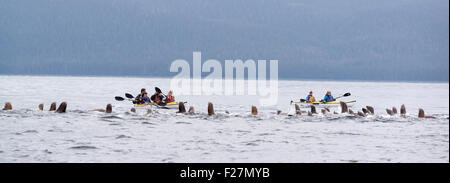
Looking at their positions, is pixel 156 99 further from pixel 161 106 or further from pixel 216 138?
pixel 216 138

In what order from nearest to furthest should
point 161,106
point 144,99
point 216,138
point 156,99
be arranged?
1. point 216,138
2. point 144,99
3. point 161,106
4. point 156,99

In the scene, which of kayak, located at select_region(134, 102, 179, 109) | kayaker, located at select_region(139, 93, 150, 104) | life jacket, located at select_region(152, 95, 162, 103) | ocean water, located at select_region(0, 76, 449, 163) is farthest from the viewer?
life jacket, located at select_region(152, 95, 162, 103)

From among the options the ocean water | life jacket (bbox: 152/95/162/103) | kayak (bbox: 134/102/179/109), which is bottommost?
the ocean water

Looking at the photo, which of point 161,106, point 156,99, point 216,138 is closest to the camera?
point 216,138

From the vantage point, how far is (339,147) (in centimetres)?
2200

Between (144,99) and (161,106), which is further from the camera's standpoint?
(161,106)

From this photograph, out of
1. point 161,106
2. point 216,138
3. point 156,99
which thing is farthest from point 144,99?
point 216,138

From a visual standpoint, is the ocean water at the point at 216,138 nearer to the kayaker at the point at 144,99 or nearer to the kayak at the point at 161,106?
the kayaker at the point at 144,99

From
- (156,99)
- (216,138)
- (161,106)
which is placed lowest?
(216,138)

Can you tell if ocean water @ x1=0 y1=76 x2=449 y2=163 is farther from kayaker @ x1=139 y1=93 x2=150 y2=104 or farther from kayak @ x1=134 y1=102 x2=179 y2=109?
kayak @ x1=134 y1=102 x2=179 y2=109

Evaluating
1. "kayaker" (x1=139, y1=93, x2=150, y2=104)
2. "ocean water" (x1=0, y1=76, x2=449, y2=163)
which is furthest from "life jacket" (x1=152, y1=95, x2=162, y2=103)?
"ocean water" (x1=0, y1=76, x2=449, y2=163)

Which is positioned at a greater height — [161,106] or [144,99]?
[144,99]
